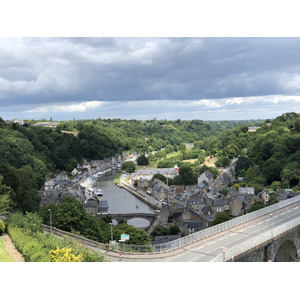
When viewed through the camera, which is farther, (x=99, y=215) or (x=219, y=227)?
(x=99, y=215)

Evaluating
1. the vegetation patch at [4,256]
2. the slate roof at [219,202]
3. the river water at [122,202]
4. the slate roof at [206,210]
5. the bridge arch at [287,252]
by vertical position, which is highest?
the vegetation patch at [4,256]

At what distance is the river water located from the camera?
76.3 ft

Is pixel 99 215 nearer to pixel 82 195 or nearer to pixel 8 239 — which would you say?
pixel 82 195

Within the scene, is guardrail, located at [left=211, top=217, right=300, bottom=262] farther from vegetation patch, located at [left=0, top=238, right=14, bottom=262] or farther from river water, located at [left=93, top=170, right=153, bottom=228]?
river water, located at [left=93, top=170, right=153, bottom=228]

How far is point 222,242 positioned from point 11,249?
5.56 metres

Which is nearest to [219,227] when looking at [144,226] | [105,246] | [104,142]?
[105,246]

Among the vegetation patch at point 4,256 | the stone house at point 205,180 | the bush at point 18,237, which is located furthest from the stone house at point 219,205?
the vegetation patch at point 4,256

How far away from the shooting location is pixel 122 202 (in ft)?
94.6

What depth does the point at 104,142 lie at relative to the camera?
55.4m

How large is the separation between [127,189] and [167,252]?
2535cm

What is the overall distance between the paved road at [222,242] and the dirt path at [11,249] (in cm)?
255

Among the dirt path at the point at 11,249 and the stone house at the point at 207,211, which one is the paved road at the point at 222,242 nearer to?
the dirt path at the point at 11,249

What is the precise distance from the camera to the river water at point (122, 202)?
2327 cm

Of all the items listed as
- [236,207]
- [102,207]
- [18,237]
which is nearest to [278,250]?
[18,237]
